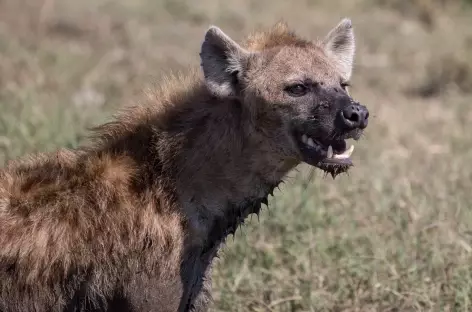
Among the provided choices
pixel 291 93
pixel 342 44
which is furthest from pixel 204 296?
pixel 342 44

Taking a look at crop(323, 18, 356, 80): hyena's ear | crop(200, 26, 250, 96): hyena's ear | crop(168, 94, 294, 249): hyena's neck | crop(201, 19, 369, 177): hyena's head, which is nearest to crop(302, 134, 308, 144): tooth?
crop(201, 19, 369, 177): hyena's head

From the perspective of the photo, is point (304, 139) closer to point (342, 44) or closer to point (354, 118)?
point (354, 118)

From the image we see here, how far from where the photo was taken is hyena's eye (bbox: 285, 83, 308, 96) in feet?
13.6

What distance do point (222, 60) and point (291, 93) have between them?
1.07ft

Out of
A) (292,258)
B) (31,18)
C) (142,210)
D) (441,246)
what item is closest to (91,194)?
(142,210)

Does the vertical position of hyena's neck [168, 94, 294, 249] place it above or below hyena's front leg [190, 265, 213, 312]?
above

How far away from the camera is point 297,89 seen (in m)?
4.16

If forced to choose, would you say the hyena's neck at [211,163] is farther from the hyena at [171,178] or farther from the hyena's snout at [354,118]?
the hyena's snout at [354,118]

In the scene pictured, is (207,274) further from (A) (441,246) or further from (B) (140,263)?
(A) (441,246)

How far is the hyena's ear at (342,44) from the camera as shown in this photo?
14.9ft

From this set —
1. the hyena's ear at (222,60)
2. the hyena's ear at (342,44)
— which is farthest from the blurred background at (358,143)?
the hyena's ear at (222,60)

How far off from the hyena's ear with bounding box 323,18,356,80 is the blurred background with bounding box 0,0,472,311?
0.51 metres

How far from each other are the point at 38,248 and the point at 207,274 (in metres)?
0.70

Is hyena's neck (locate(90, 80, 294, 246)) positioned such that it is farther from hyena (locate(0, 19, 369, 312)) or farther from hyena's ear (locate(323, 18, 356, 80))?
hyena's ear (locate(323, 18, 356, 80))
